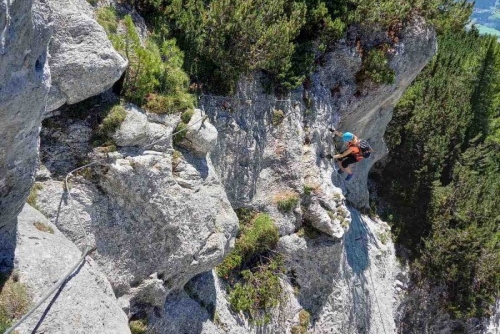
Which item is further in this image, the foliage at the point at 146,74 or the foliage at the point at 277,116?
the foliage at the point at 277,116

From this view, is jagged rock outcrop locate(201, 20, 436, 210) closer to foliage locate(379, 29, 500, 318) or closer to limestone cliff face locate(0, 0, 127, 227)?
limestone cliff face locate(0, 0, 127, 227)

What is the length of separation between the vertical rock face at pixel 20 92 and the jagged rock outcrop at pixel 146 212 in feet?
6.47

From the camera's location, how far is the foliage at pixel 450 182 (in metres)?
24.3

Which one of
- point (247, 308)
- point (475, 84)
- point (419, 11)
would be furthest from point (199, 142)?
point (475, 84)

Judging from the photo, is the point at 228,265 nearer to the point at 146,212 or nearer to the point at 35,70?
the point at 146,212

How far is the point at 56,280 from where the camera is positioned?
27.1ft

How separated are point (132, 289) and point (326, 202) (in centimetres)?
818

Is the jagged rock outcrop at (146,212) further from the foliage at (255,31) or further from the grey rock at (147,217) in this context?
the foliage at (255,31)

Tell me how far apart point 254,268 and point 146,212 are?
575 centimetres

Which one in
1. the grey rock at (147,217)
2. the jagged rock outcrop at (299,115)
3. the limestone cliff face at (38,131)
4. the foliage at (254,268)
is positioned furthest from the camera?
the jagged rock outcrop at (299,115)

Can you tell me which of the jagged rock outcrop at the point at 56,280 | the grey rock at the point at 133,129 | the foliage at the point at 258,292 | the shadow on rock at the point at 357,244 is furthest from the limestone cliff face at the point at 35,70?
the shadow on rock at the point at 357,244

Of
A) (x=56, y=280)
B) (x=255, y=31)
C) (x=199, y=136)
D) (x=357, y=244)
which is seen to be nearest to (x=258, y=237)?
(x=199, y=136)

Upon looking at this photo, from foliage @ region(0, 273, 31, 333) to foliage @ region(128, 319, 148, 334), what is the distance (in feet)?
13.4

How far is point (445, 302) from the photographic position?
2480 cm
